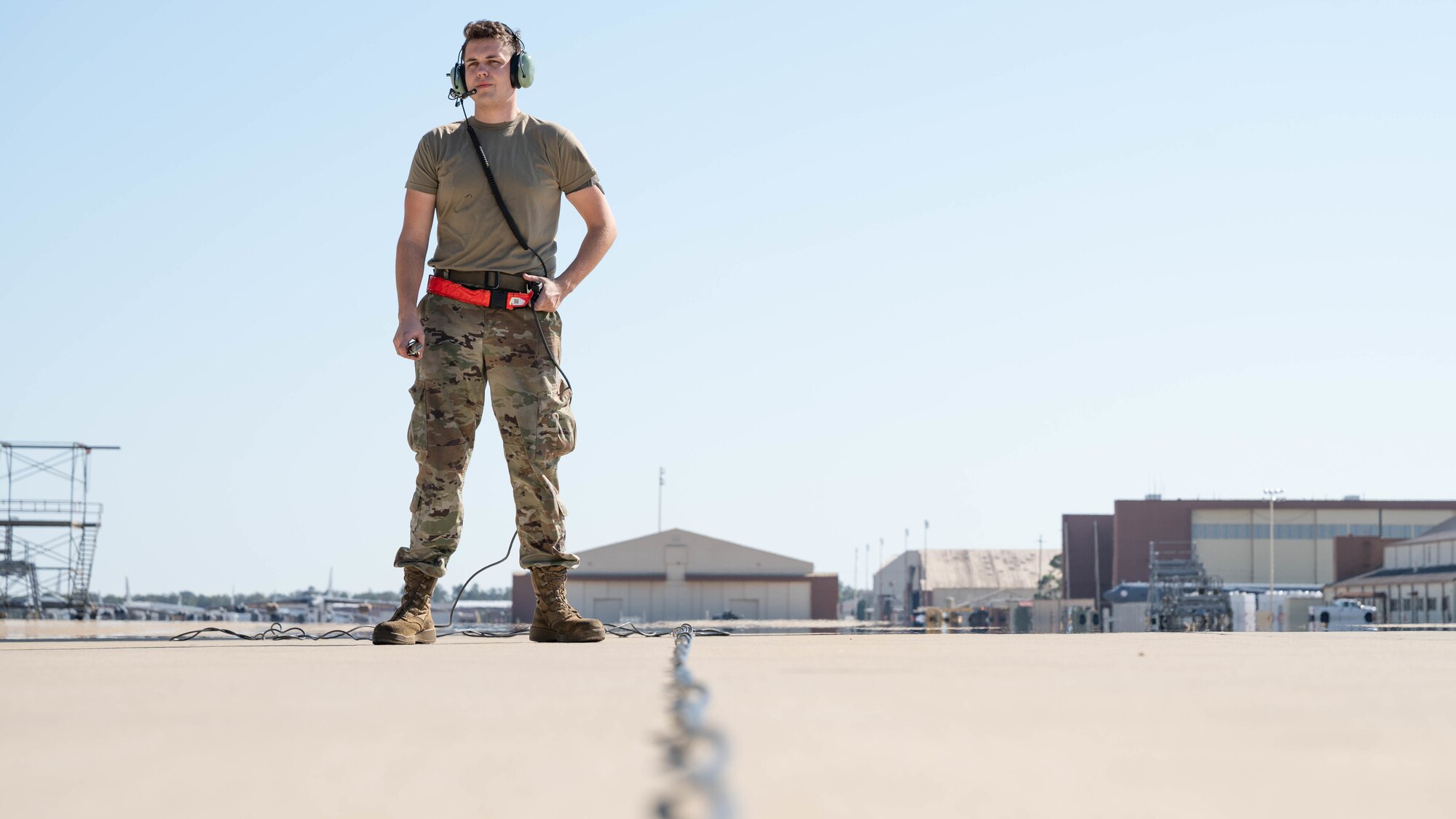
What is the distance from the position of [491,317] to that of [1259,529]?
72992 millimetres

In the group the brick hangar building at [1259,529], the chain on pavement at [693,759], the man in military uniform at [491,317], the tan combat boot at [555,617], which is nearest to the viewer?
the chain on pavement at [693,759]

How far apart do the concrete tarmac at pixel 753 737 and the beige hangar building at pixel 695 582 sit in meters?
67.5

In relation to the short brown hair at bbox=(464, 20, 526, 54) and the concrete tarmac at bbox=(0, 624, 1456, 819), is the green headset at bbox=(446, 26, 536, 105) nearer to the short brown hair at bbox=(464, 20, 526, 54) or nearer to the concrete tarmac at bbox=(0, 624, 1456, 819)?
the short brown hair at bbox=(464, 20, 526, 54)

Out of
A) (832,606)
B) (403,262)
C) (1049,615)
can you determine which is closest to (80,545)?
(403,262)

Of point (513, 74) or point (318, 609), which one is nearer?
point (513, 74)

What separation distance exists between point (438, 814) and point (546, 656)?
2344 millimetres

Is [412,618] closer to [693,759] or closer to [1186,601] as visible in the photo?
[693,759]

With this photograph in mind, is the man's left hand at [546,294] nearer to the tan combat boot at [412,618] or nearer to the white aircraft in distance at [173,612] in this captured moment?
the tan combat boot at [412,618]

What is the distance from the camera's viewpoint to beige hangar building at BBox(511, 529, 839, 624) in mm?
71000

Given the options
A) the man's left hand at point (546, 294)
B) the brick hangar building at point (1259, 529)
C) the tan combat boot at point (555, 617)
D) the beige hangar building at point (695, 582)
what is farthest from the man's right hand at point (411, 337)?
→ the brick hangar building at point (1259, 529)

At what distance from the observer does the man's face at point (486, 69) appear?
5129 mm

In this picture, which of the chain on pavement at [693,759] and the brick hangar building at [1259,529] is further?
the brick hangar building at [1259,529]

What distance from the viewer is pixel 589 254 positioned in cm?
523

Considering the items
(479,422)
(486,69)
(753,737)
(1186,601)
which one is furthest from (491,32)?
(1186,601)
